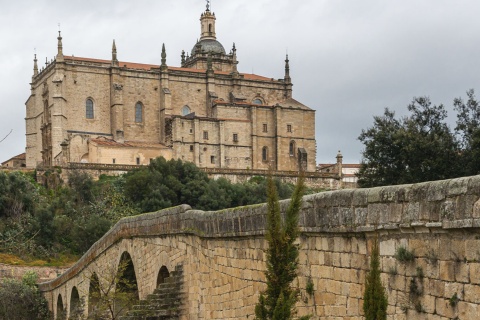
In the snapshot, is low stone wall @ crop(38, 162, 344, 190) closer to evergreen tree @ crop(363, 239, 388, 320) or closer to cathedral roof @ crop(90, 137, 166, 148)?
A: cathedral roof @ crop(90, 137, 166, 148)

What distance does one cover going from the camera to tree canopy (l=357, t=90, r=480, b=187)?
30156 mm

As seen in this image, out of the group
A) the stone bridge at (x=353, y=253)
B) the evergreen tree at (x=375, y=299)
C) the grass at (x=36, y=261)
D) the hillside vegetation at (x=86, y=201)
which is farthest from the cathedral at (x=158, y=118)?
the evergreen tree at (x=375, y=299)

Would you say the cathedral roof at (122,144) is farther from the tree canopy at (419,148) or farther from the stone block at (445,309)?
the stone block at (445,309)

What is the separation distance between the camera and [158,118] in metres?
73.2

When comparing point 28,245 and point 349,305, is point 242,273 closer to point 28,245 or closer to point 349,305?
point 349,305

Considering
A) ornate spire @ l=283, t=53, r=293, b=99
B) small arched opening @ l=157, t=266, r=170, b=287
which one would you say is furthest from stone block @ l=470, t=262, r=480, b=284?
ornate spire @ l=283, t=53, r=293, b=99

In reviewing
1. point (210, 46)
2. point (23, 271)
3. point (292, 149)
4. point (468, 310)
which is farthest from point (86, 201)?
point (468, 310)

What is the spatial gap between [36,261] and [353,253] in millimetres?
40765

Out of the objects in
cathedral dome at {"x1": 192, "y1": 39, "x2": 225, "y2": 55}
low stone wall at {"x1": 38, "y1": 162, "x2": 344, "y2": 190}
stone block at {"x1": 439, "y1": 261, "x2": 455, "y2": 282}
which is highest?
cathedral dome at {"x1": 192, "y1": 39, "x2": 225, "y2": 55}

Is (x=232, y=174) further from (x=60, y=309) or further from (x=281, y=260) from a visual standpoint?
(x=281, y=260)

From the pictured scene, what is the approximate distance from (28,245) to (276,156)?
1195 inches

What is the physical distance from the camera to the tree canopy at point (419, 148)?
1187 inches

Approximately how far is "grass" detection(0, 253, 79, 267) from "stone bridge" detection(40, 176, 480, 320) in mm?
30948

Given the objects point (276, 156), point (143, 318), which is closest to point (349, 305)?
point (143, 318)
